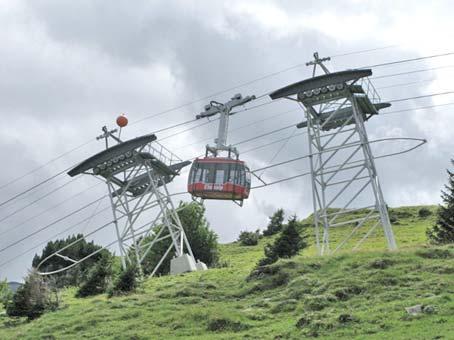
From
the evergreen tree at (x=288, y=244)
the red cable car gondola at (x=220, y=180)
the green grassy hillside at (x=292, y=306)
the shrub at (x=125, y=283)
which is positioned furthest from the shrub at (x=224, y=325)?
the evergreen tree at (x=288, y=244)

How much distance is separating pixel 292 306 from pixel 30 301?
18.4 meters

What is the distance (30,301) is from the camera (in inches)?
1617

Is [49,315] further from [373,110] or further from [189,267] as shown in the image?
[373,110]

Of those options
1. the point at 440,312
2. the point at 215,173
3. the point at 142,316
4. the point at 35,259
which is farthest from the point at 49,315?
the point at 35,259

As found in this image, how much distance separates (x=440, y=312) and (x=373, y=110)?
26.6 metres

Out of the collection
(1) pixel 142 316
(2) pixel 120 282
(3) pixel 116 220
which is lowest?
(1) pixel 142 316

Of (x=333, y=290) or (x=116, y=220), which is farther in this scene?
(x=116, y=220)

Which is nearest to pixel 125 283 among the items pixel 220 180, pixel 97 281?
pixel 97 281

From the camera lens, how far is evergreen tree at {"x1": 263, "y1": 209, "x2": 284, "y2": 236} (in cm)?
11347

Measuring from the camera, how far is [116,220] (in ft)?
194

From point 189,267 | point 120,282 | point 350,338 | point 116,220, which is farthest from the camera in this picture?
point 116,220

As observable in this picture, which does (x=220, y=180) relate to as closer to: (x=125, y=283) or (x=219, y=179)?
(x=219, y=179)

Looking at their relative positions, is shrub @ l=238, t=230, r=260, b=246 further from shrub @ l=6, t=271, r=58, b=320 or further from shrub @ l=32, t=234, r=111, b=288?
shrub @ l=6, t=271, r=58, b=320

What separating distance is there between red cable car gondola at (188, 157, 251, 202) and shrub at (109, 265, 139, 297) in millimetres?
9247
